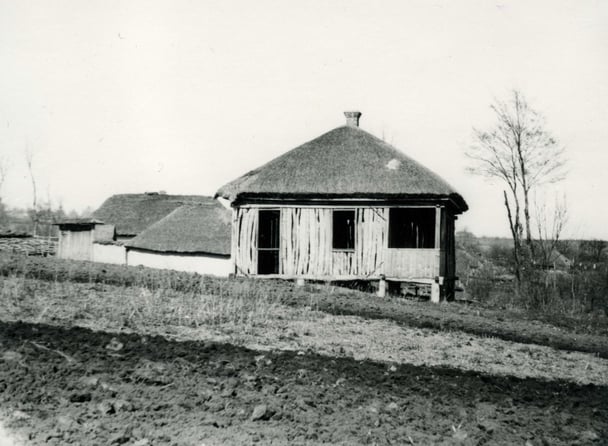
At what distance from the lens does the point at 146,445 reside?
456 cm

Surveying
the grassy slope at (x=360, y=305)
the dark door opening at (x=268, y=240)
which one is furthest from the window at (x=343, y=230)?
the grassy slope at (x=360, y=305)

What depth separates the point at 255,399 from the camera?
5582 mm

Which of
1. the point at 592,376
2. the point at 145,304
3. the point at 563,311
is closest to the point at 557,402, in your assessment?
the point at 592,376

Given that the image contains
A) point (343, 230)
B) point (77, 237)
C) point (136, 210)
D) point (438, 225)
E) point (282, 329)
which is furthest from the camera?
point (136, 210)

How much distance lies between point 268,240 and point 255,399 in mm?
17204

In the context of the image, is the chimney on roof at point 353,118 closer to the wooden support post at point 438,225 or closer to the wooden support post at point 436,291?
the wooden support post at point 438,225

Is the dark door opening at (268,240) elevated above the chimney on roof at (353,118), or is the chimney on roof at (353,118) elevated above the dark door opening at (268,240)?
the chimney on roof at (353,118)

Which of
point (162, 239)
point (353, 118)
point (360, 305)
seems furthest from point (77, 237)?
point (360, 305)

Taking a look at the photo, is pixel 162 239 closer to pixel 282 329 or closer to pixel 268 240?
pixel 268 240

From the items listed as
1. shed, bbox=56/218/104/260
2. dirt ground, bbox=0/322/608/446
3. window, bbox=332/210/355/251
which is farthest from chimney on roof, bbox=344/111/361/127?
shed, bbox=56/218/104/260

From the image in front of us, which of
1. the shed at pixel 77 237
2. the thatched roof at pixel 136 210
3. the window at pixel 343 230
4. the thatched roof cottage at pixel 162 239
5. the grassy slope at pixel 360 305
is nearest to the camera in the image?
the grassy slope at pixel 360 305

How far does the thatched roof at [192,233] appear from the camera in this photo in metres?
28.4

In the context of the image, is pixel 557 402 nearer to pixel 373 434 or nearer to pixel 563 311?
pixel 373 434

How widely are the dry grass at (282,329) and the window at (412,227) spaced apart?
31.1 ft
